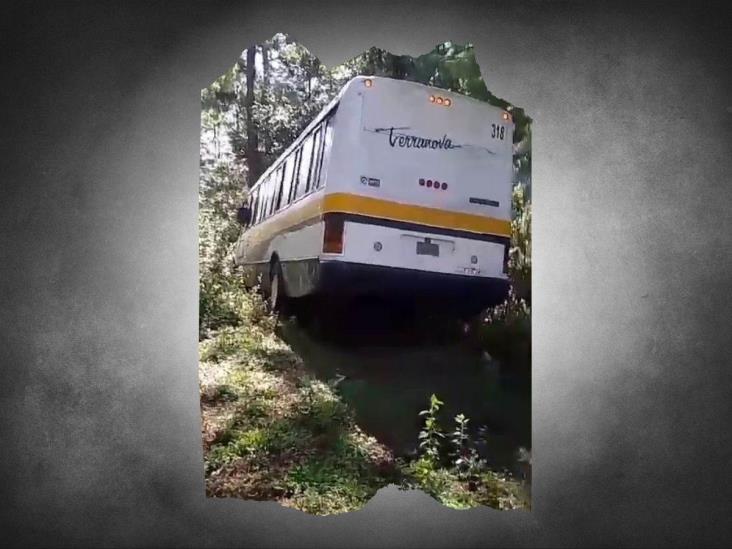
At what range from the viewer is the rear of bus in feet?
8.16

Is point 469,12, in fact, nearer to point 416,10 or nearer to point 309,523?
point 416,10

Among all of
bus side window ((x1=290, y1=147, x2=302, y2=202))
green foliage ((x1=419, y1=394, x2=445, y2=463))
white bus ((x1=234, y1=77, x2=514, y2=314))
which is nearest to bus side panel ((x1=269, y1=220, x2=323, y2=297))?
white bus ((x1=234, y1=77, x2=514, y2=314))

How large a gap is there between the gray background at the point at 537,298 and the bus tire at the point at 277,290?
0.26 meters

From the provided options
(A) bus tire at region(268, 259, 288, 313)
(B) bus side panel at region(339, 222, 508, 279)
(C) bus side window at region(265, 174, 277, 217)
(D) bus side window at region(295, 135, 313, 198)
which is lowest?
(A) bus tire at region(268, 259, 288, 313)

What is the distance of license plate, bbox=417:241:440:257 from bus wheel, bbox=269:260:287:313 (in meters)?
0.43

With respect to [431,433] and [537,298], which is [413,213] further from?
[431,433]

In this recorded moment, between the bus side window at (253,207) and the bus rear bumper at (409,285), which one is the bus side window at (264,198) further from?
the bus rear bumper at (409,285)

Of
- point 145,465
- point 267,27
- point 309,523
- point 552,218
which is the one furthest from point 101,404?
point 552,218

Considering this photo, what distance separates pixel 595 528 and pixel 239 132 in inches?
64.8

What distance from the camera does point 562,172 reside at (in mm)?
2557

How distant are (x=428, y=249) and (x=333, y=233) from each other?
30cm

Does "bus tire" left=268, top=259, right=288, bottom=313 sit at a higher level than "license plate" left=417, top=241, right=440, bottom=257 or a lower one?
lower

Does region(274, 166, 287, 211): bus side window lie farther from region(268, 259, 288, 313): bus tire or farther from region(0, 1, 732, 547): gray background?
region(0, 1, 732, 547): gray background

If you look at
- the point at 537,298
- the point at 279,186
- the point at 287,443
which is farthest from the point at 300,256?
the point at 537,298
